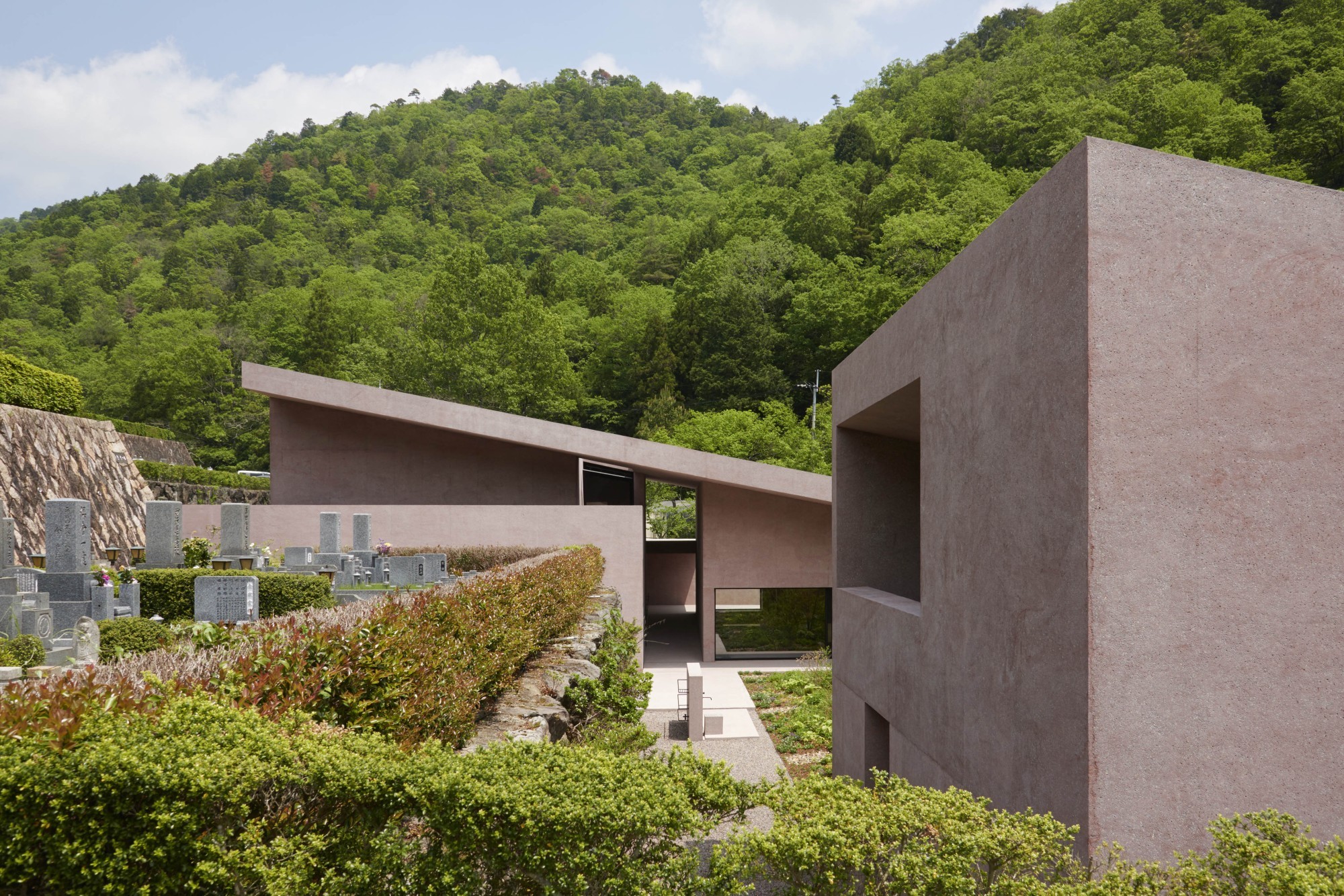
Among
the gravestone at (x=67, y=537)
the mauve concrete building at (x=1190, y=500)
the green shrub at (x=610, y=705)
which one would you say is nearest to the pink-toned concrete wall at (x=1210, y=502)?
the mauve concrete building at (x=1190, y=500)

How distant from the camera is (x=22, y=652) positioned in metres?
7.84

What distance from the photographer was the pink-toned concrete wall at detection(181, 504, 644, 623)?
20500 mm

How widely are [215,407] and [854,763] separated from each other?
46.9 meters

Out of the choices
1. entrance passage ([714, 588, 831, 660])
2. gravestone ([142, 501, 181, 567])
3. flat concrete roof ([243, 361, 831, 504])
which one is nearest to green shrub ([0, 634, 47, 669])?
gravestone ([142, 501, 181, 567])

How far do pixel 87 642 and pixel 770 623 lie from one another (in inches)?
697

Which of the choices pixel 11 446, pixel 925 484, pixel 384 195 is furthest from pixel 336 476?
pixel 384 195

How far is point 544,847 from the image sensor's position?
3646 mm

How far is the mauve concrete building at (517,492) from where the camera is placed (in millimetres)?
20703

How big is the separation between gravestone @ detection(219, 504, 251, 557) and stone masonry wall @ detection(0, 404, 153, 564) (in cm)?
362

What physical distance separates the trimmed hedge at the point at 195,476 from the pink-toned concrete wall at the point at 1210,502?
2729 centimetres

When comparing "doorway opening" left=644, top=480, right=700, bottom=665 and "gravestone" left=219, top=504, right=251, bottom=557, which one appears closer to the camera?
"gravestone" left=219, top=504, right=251, bottom=557

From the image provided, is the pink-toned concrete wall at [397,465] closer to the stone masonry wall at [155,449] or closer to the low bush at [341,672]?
the stone masonry wall at [155,449]

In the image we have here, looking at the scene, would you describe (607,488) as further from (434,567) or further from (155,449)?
(434,567)

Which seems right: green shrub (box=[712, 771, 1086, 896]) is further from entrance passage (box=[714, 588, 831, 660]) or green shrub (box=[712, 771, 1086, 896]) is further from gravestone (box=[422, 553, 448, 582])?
entrance passage (box=[714, 588, 831, 660])
